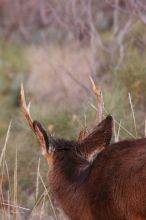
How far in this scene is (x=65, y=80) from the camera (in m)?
13.7

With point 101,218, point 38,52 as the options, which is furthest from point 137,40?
point 101,218

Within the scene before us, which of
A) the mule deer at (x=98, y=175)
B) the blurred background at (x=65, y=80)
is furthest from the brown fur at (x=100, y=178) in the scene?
the blurred background at (x=65, y=80)

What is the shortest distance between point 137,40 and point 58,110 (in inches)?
84.4

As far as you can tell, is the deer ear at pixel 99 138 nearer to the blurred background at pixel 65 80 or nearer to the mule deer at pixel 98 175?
the mule deer at pixel 98 175

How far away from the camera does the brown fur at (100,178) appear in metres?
3.98

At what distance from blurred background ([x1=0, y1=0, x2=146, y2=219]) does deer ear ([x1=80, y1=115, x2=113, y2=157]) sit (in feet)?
2.76

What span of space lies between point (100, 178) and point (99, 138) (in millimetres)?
565

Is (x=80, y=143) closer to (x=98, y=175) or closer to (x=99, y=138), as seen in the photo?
(x=99, y=138)

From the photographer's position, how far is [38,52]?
1698 centimetres

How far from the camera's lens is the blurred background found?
26.7 feet

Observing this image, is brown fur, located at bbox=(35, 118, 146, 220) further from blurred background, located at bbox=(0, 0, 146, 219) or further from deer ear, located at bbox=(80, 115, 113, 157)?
blurred background, located at bbox=(0, 0, 146, 219)

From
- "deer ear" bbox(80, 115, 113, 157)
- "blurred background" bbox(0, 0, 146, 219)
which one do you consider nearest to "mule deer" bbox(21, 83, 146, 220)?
"deer ear" bbox(80, 115, 113, 157)

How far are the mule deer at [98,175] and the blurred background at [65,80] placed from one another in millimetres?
848

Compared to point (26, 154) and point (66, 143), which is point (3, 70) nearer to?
point (26, 154)
